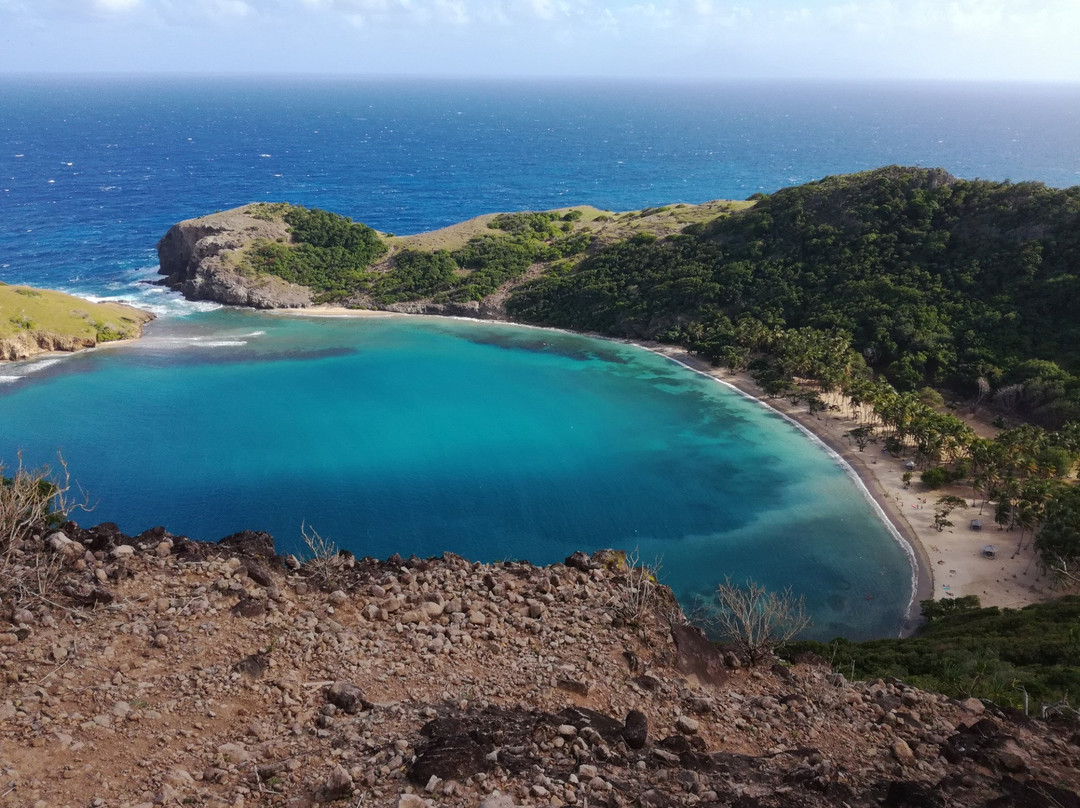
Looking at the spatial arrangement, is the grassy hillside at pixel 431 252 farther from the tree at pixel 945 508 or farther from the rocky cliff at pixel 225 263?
the tree at pixel 945 508

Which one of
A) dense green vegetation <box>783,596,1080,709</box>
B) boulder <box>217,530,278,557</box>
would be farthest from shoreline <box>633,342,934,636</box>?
boulder <box>217,530,278,557</box>

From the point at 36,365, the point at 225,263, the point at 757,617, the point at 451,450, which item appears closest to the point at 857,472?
the point at 451,450

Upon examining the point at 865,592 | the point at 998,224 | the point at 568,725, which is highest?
the point at 998,224

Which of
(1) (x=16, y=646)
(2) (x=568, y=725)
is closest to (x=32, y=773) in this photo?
(1) (x=16, y=646)

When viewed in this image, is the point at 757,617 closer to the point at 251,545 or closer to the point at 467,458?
the point at 251,545

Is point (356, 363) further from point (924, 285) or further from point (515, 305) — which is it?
point (924, 285)
